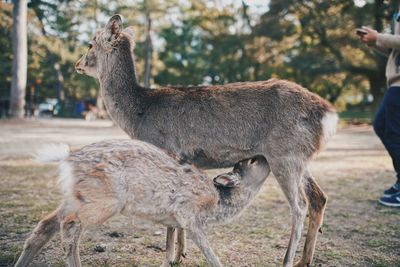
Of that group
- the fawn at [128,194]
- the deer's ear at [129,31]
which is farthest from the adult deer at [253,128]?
the deer's ear at [129,31]

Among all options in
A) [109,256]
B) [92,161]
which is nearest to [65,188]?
[92,161]

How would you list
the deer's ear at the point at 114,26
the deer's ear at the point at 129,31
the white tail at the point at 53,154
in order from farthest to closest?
the deer's ear at the point at 129,31, the deer's ear at the point at 114,26, the white tail at the point at 53,154

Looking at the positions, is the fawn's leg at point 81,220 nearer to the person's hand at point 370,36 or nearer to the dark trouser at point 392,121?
the person's hand at point 370,36

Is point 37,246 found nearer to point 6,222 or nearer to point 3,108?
point 6,222

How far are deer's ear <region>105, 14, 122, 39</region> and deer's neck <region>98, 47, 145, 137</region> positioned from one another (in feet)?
0.61

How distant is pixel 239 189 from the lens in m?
3.85

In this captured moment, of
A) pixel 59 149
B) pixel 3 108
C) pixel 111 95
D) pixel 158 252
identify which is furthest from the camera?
pixel 3 108

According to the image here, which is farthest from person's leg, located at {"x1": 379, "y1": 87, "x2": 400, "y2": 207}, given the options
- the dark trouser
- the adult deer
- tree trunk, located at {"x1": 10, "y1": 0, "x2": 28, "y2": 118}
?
tree trunk, located at {"x1": 10, "y1": 0, "x2": 28, "y2": 118}

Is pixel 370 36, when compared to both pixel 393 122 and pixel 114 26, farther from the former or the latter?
pixel 114 26

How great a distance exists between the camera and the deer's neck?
424 centimetres

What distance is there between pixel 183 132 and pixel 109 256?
1.25m

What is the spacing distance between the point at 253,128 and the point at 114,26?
6.26ft

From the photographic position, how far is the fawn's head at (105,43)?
15.1ft

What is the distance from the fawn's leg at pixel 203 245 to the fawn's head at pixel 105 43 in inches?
86.9
